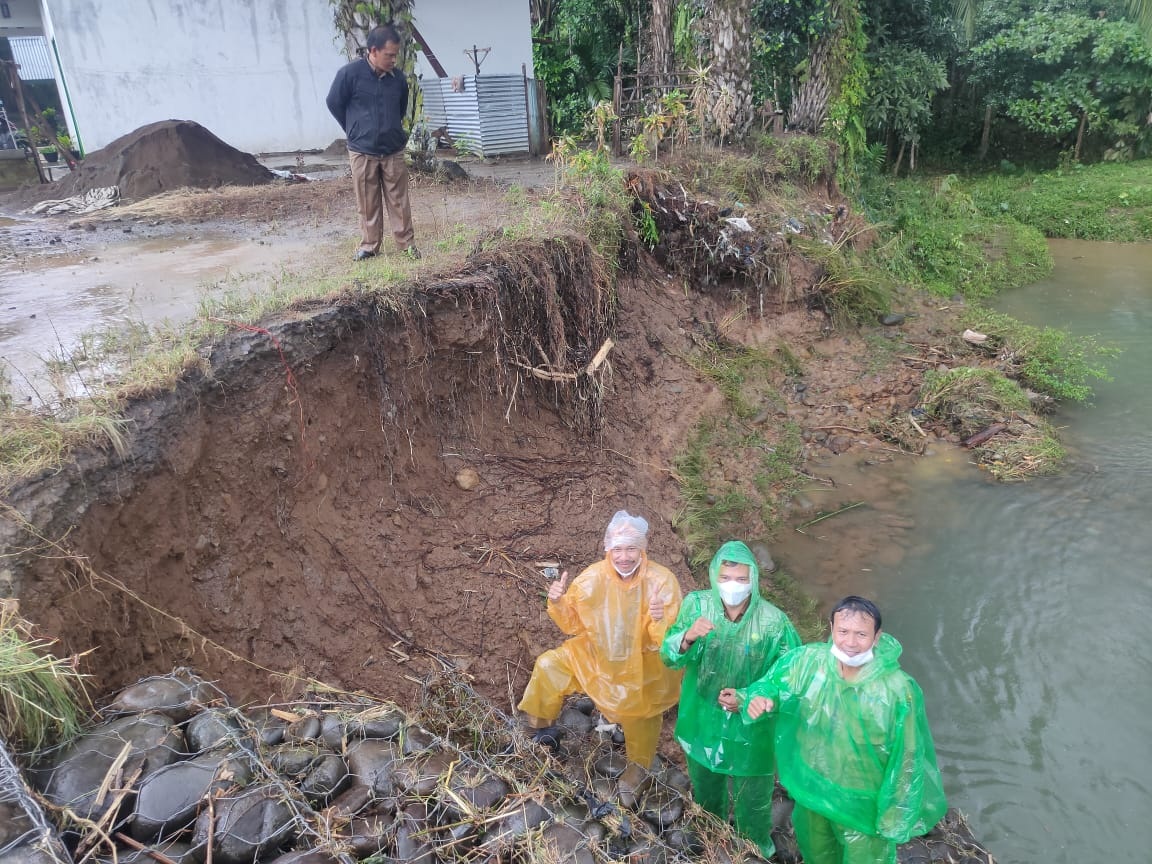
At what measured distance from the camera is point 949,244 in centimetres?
1223

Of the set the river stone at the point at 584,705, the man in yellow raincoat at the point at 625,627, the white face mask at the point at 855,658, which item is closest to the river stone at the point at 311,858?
the man in yellow raincoat at the point at 625,627

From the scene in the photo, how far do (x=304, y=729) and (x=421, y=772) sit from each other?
590mm

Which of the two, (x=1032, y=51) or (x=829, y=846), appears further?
A: (x=1032, y=51)

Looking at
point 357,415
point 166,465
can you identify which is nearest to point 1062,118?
point 357,415

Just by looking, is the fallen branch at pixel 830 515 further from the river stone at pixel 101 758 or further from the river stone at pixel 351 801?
the river stone at pixel 101 758

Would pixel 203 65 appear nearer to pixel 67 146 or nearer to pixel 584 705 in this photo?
pixel 67 146

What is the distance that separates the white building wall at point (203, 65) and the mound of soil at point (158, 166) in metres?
2.47

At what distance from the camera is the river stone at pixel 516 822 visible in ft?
8.86

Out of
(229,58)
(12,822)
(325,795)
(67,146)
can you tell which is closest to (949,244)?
(229,58)

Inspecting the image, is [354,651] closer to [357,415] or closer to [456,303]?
[357,415]

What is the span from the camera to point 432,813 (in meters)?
2.77

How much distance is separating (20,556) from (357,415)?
2.13m

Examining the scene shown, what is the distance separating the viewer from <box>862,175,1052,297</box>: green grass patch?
1134 centimetres

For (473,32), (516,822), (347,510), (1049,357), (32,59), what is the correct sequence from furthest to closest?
(32,59) < (473,32) < (1049,357) < (347,510) < (516,822)
